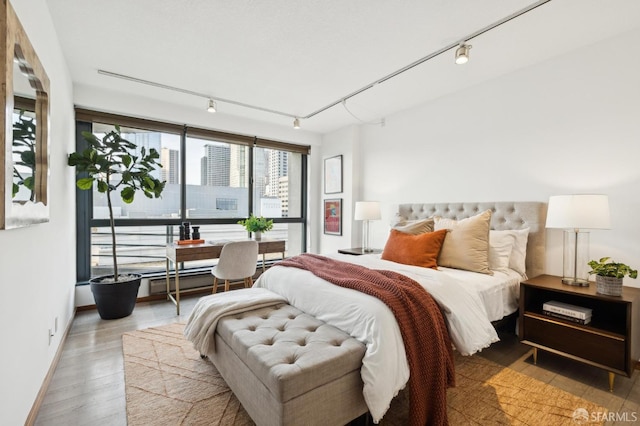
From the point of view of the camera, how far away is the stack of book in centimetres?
210

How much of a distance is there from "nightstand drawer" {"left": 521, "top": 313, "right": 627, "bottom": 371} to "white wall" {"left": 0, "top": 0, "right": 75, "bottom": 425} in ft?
10.4

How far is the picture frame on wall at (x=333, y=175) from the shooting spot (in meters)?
4.81

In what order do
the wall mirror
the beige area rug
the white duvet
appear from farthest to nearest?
the beige area rug < the white duvet < the wall mirror

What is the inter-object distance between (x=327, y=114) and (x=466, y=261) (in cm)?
270

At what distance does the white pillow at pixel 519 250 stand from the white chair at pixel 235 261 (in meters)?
2.54

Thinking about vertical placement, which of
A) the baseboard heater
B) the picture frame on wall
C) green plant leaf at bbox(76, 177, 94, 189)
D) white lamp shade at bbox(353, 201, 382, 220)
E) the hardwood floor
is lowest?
the hardwood floor

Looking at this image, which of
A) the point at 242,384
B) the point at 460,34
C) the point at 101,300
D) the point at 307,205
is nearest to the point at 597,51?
the point at 460,34

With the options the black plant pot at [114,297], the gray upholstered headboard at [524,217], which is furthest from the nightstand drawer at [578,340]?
the black plant pot at [114,297]

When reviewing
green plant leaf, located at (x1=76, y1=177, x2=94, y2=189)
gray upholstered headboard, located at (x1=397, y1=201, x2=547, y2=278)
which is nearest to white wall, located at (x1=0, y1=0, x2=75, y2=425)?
green plant leaf, located at (x1=76, y1=177, x2=94, y2=189)

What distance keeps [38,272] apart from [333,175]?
150 inches

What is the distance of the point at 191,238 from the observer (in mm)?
3891

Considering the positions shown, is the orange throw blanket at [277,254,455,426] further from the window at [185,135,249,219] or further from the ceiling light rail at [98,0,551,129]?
the window at [185,135,249,219]

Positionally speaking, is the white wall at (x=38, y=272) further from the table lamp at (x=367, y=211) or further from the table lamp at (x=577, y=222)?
the table lamp at (x=577, y=222)

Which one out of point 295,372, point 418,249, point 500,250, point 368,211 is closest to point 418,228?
point 418,249
